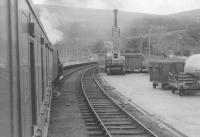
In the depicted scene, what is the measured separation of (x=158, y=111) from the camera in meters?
14.8

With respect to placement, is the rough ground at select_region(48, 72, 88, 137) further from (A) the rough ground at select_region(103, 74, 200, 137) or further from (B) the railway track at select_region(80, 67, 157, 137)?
(A) the rough ground at select_region(103, 74, 200, 137)

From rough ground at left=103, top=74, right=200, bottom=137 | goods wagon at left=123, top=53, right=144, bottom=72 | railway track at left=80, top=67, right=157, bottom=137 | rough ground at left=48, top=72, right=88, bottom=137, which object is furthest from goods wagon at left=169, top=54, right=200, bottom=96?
goods wagon at left=123, top=53, right=144, bottom=72

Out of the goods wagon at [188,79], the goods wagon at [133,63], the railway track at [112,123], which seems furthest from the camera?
the goods wagon at [133,63]

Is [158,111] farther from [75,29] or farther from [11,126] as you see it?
[75,29]

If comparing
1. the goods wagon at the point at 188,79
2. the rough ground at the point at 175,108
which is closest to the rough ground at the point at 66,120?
the rough ground at the point at 175,108

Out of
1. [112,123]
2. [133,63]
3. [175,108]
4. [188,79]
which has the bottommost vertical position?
[175,108]

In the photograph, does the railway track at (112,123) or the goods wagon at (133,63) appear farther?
the goods wagon at (133,63)

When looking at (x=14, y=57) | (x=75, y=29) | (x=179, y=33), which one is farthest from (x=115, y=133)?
(x=75, y=29)

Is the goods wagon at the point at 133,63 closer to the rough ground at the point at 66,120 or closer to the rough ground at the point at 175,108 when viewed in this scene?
the rough ground at the point at 175,108

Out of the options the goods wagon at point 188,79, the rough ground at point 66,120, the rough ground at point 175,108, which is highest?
the goods wagon at point 188,79

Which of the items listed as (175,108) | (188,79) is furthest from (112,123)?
(188,79)

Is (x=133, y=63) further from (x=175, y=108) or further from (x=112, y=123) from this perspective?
(x=112, y=123)

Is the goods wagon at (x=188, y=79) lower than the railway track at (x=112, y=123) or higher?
higher

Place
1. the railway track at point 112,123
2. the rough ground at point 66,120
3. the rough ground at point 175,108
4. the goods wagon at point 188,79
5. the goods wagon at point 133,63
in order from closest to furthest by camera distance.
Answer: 1. the railway track at point 112,123
2. the rough ground at point 66,120
3. the rough ground at point 175,108
4. the goods wagon at point 188,79
5. the goods wagon at point 133,63
